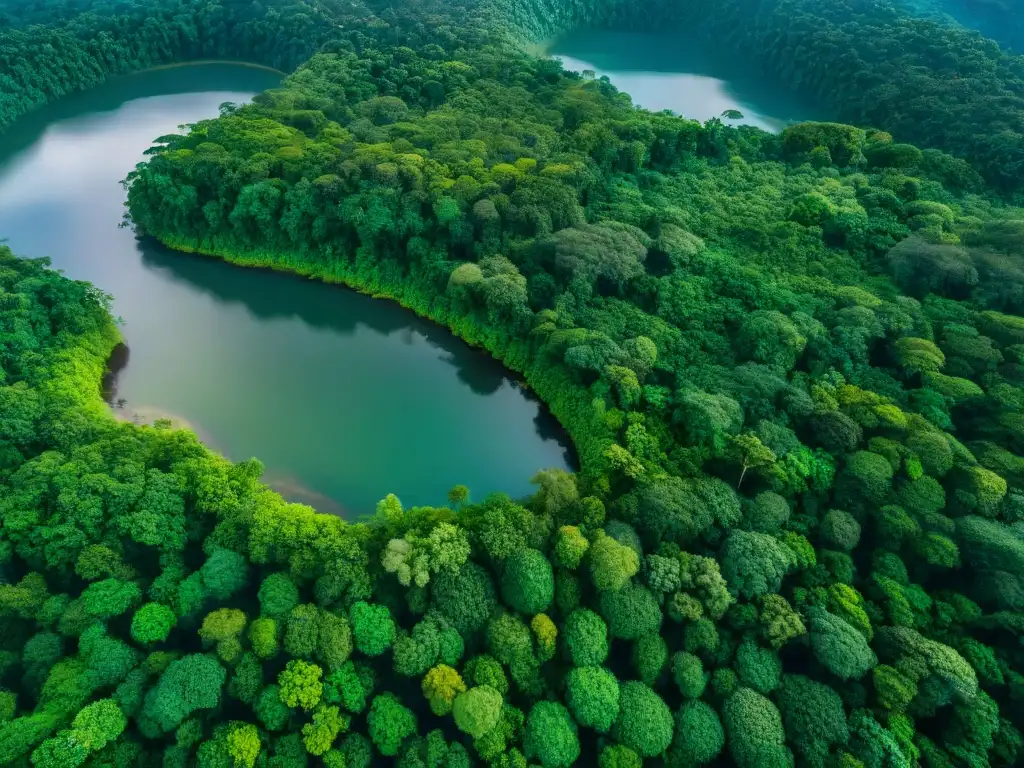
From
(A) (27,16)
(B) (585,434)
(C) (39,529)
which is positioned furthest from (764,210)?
(A) (27,16)

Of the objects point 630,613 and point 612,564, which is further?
point 612,564

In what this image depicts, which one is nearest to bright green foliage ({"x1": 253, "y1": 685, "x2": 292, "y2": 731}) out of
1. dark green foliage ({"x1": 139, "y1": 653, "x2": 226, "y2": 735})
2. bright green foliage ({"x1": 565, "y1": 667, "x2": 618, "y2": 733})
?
dark green foliage ({"x1": 139, "y1": 653, "x2": 226, "y2": 735})

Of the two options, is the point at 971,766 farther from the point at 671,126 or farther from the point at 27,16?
the point at 27,16

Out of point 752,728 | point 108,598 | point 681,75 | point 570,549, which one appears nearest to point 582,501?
point 570,549

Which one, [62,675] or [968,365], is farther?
[968,365]

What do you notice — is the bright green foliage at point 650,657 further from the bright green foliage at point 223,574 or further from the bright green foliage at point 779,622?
the bright green foliage at point 223,574

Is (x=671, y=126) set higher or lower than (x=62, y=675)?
higher

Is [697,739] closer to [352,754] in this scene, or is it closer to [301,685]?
[352,754]
